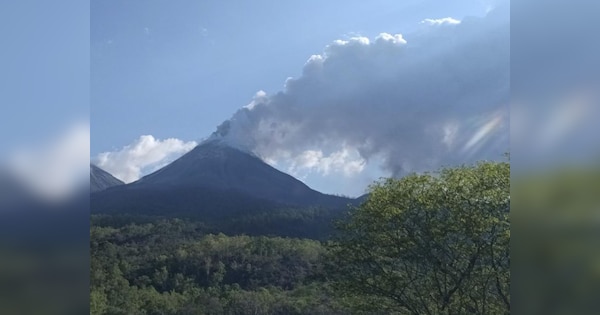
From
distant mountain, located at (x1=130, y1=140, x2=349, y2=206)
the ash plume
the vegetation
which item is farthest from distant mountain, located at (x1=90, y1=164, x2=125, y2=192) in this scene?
the ash plume

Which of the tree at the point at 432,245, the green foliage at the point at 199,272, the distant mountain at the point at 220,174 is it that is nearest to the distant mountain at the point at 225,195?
the distant mountain at the point at 220,174

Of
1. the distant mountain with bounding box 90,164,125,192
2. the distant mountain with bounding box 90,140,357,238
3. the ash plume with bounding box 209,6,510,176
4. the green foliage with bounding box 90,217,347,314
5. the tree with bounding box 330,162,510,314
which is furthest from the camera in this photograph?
the green foliage with bounding box 90,217,347,314

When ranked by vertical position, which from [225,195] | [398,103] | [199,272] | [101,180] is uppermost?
[398,103]

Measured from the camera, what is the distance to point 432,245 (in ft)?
16.9

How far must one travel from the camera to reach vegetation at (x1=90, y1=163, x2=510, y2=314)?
4973 mm

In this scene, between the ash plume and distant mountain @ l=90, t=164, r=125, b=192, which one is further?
distant mountain @ l=90, t=164, r=125, b=192

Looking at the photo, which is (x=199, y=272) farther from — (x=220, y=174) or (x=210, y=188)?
(x=220, y=174)

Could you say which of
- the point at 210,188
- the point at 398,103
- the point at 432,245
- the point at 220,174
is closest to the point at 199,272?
the point at 210,188

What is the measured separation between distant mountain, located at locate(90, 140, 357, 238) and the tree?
32cm

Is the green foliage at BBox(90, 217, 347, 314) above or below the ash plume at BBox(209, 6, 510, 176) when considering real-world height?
below

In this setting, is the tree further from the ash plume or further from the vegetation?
the ash plume

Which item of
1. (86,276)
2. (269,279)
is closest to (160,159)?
(269,279)

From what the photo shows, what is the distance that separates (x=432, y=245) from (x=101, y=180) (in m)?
2.76

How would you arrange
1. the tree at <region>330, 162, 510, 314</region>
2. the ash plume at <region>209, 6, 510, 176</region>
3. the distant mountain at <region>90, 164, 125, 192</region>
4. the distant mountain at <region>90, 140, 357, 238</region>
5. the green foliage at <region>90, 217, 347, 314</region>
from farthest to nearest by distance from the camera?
the green foliage at <region>90, 217, 347, 314</region> → the distant mountain at <region>90, 140, 357, 238</region> → the distant mountain at <region>90, 164, 125, 192</region> → the tree at <region>330, 162, 510, 314</region> → the ash plume at <region>209, 6, 510, 176</region>
